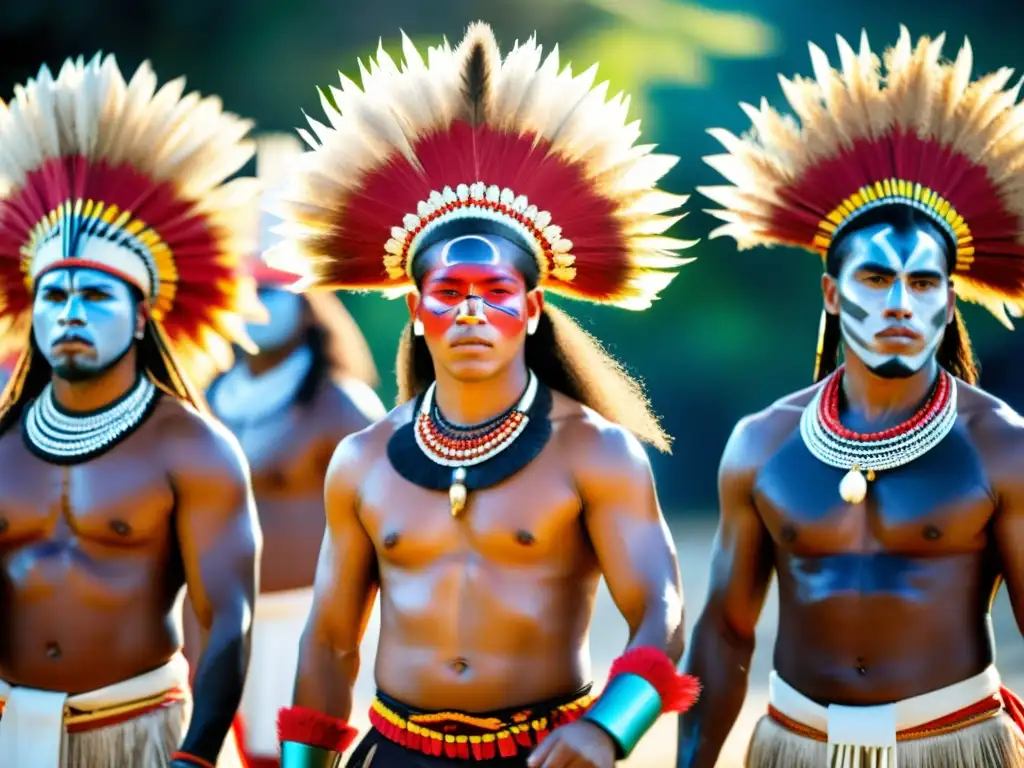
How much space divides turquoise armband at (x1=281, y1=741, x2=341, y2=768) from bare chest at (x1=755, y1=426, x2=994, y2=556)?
1.35 m

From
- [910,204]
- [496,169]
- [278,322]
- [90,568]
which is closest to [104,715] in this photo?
[90,568]

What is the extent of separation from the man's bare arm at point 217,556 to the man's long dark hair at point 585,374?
0.61 meters

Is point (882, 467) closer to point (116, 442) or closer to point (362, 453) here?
point (362, 453)

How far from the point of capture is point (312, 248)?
4.61 meters

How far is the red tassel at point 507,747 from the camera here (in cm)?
408

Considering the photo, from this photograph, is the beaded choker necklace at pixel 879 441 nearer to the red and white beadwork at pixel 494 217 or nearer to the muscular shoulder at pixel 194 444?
the red and white beadwork at pixel 494 217

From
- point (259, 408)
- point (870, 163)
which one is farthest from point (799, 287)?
point (870, 163)

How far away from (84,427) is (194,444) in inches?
13.5

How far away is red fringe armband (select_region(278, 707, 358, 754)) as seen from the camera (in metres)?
4.27

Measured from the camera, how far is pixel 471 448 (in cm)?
430

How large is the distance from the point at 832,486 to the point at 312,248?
1.57 m

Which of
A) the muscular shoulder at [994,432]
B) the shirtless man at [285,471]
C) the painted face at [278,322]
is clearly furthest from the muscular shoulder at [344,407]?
the muscular shoulder at [994,432]

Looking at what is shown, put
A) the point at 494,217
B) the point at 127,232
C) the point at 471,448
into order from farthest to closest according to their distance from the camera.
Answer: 1. the point at 127,232
2. the point at 494,217
3. the point at 471,448

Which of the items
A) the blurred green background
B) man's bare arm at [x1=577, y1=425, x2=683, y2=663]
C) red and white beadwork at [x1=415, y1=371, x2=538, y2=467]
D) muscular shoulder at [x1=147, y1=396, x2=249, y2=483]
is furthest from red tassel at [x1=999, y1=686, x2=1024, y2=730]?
the blurred green background
